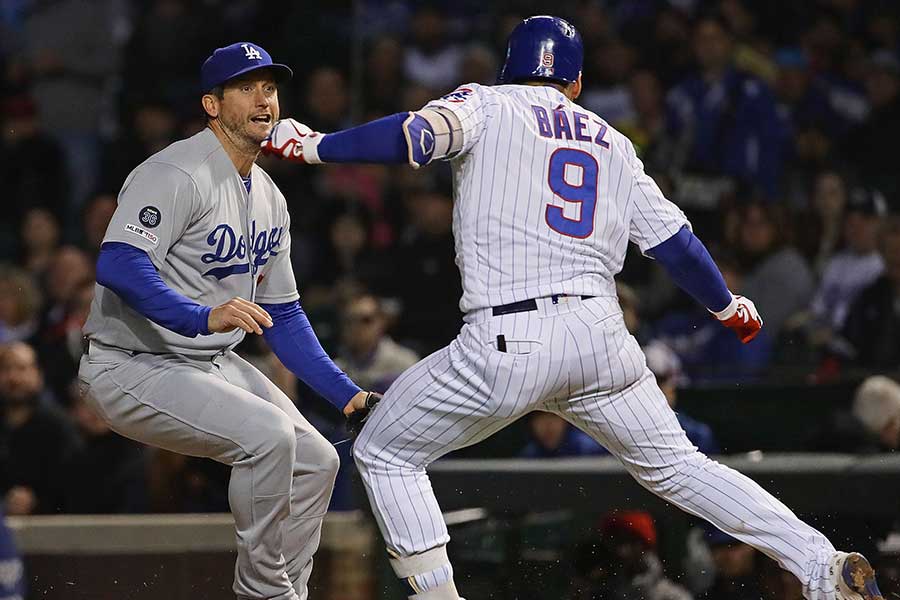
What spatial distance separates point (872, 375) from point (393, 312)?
7.97 ft

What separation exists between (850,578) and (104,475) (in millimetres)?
3909

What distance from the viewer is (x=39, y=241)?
8.63 m

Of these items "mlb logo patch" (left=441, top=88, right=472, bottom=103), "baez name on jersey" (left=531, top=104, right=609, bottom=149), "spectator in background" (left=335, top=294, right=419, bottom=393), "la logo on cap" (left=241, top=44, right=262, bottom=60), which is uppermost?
"la logo on cap" (left=241, top=44, right=262, bottom=60)

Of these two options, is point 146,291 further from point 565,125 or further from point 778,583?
point 778,583

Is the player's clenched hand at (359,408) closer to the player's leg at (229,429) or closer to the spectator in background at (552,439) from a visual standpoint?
the player's leg at (229,429)

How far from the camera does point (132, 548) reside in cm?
576

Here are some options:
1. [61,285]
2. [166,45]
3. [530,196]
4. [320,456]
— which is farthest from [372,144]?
[166,45]

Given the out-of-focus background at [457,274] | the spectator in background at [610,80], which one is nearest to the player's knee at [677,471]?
the out-of-focus background at [457,274]

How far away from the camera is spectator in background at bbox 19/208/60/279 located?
8.56 metres

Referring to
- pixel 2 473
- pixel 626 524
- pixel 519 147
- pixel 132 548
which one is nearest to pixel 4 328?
pixel 2 473

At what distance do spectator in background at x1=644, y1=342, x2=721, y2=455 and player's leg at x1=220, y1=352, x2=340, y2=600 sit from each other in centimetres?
156

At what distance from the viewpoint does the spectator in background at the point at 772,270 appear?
23.6ft

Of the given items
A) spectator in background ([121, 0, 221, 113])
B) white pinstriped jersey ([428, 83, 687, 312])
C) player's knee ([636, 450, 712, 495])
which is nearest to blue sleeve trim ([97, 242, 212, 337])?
white pinstriped jersey ([428, 83, 687, 312])

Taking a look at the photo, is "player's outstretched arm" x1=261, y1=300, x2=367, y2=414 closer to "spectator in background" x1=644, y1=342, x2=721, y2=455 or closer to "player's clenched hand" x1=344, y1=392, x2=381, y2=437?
"player's clenched hand" x1=344, y1=392, x2=381, y2=437
